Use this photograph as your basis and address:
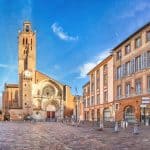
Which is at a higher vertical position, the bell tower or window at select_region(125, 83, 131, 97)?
the bell tower

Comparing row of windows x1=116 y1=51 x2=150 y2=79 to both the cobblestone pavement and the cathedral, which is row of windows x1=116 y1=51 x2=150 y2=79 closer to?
the cobblestone pavement

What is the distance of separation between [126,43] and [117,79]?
22.4 feet

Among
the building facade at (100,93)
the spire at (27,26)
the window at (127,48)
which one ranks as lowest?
the building facade at (100,93)

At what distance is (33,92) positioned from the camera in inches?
4267

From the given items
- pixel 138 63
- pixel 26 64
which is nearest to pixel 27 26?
pixel 26 64

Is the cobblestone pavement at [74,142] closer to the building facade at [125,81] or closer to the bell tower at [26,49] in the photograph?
A: the building facade at [125,81]

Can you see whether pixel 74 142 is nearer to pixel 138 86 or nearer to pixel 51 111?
pixel 138 86

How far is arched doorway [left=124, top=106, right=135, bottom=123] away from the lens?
51172 mm

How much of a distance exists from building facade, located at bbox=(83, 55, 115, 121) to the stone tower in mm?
26335

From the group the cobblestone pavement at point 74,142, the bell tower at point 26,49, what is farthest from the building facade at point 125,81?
the bell tower at point 26,49

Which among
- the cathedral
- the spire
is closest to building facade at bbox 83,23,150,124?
the cathedral

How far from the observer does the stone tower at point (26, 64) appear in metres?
105

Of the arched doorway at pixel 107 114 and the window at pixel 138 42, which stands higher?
the window at pixel 138 42

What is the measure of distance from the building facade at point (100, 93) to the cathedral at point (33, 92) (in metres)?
26.5
